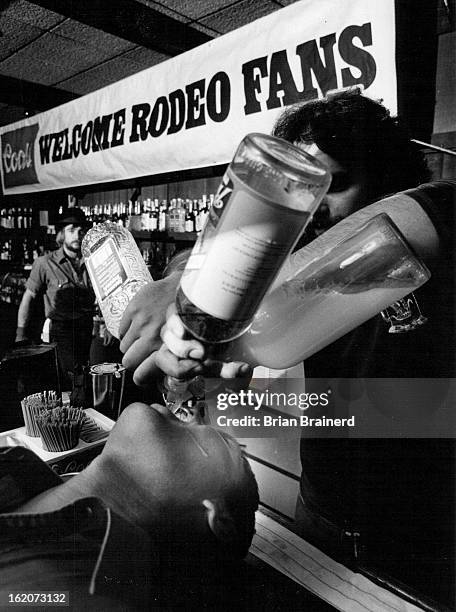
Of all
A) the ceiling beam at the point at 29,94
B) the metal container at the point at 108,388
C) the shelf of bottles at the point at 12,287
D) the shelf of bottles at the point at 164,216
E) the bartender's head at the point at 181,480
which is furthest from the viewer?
the shelf of bottles at the point at 12,287

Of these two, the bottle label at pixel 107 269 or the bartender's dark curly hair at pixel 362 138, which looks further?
the bartender's dark curly hair at pixel 362 138

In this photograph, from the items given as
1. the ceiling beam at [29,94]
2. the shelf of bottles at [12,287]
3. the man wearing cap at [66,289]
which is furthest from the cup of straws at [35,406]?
the shelf of bottles at [12,287]

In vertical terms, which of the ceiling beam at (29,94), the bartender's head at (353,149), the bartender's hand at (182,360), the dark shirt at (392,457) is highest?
the ceiling beam at (29,94)

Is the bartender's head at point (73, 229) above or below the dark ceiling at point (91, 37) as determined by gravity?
below

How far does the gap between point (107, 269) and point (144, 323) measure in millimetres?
136

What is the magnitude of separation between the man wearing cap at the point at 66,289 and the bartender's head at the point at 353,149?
2.35 meters

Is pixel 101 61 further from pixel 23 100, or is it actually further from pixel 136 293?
pixel 136 293

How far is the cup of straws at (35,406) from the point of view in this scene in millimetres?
1183

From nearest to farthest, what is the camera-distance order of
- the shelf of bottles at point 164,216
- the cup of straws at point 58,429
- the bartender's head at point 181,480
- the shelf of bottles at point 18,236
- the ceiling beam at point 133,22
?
the bartender's head at point 181,480
the cup of straws at point 58,429
the ceiling beam at point 133,22
the shelf of bottles at point 164,216
the shelf of bottles at point 18,236

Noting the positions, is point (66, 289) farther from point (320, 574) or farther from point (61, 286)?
point (320, 574)

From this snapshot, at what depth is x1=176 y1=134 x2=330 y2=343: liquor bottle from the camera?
13.3 inches

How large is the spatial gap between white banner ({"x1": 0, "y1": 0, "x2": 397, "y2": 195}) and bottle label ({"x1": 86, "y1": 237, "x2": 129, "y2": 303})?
99cm

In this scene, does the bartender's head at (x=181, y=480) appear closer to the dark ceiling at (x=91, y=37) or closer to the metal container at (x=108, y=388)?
the metal container at (x=108, y=388)

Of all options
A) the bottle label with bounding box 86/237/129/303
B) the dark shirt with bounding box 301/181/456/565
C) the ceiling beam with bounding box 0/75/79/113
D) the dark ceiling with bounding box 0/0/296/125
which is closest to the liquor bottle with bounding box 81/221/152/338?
the bottle label with bounding box 86/237/129/303
